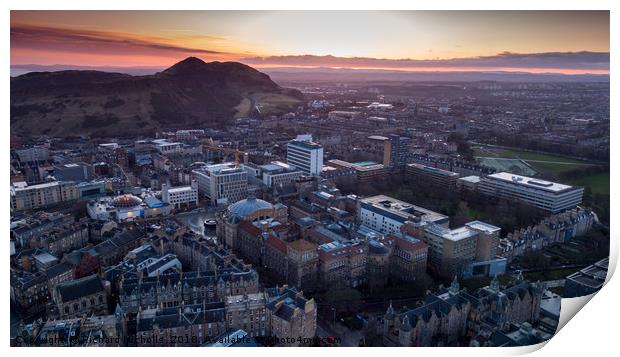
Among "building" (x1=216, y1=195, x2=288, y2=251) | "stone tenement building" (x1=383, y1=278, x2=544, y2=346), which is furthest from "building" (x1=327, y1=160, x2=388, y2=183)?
"stone tenement building" (x1=383, y1=278, x2=544, y2=346)

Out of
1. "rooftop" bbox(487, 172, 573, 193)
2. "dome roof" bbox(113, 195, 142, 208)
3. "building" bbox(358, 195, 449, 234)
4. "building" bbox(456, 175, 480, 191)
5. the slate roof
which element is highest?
"rooftop" bbox(487, 172, 573, 193)

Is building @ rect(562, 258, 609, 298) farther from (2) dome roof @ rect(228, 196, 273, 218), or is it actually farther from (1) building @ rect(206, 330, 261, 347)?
(2) dome roof @ rect(228, 196, 273, 218)

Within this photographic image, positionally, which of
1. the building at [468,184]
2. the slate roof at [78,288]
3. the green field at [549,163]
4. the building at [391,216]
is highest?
the green field at [549,163]

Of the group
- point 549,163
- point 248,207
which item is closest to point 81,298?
point 248,207

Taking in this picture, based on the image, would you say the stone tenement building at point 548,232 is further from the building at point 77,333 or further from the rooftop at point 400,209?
A: the building at point 77,333

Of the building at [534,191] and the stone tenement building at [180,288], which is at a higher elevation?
the building at [534,191]

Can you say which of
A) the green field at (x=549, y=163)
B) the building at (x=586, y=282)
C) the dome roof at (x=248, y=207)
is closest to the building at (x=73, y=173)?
the dome roof at (x=248, y=207)
